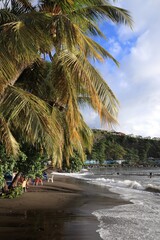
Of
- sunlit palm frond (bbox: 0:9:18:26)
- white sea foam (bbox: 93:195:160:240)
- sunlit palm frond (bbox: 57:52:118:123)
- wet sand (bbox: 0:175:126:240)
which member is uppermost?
sunlit palm frond (bbox: 0:9:18:26)

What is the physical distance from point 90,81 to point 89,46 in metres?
0.85

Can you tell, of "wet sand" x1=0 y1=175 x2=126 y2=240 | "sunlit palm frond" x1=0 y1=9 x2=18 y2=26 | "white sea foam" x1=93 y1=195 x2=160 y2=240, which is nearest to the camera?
"sunlit palm frond" x1=0 y1=9 x2=18 y2=26

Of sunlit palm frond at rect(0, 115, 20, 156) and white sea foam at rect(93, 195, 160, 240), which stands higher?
sunlit palm frond at rect(0, 115, 20, 156)

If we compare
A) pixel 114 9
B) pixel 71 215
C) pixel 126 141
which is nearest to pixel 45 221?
pixel 71 215

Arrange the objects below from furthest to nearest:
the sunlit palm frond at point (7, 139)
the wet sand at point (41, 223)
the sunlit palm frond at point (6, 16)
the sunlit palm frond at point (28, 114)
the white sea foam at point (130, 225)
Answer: the white sea foam at point (130, 225) → the wet sand at point (41, 223) → the sunlit palm frond at point (6, 16) → the sunlit palm frond at point (7, 139) → the sunlit palm frond at point (28, 114)

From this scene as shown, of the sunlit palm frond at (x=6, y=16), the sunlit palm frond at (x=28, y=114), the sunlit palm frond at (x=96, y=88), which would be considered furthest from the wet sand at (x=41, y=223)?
the sunlit palm frond at (x=6, y=16)

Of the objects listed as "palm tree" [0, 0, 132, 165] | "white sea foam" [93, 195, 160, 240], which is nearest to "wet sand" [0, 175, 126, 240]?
"white sea foam" [93, 195, 160, 240]

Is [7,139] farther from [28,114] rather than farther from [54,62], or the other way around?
[54,62]

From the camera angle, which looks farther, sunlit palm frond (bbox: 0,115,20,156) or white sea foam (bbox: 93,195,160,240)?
white sea foam (bbox: 93,195,160,240)

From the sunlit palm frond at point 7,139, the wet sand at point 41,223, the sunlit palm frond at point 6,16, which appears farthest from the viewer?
the wet sand at point 41,223

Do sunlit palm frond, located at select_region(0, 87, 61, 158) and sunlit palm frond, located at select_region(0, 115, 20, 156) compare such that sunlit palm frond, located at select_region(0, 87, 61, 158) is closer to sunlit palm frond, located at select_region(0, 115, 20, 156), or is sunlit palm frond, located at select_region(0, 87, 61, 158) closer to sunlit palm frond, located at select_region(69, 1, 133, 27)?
sunlit palm frond, located at select_region(0, 115, 20, 156)

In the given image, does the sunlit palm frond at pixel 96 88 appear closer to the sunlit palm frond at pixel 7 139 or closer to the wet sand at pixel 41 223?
the sunlit palm frond at pixel 7 139

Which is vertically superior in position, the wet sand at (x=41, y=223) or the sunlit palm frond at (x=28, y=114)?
the sunlit palm frond at (x=28, y=114)

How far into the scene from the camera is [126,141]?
191 metres
